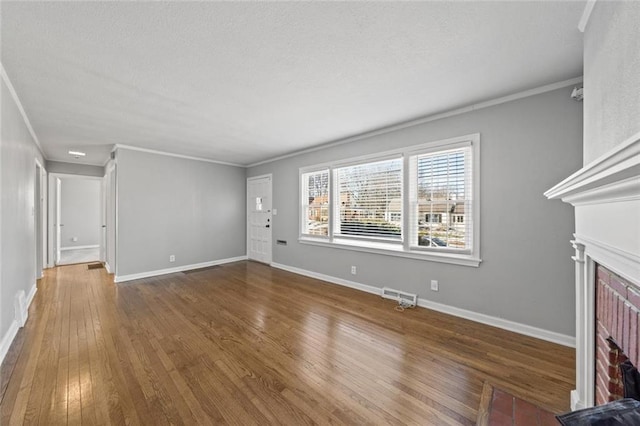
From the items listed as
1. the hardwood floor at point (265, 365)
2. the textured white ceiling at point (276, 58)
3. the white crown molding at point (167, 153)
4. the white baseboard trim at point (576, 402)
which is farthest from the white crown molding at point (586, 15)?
the white crown molding at point (167, 153)

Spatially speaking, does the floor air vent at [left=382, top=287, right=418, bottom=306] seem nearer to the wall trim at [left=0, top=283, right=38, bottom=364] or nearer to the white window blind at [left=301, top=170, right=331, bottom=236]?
the white window blind at [left=301, top=170, right=331, bottom=236]

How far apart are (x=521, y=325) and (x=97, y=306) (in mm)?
5133

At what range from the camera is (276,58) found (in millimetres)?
1944

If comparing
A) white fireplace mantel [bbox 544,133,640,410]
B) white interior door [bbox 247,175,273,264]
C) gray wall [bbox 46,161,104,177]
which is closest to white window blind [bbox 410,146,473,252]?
white fireplace mantel [bbox 544,133,640,410]

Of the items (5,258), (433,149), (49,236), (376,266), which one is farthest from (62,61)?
(49,236)

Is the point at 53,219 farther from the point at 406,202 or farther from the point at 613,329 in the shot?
the point at 613,329

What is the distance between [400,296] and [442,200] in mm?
1410

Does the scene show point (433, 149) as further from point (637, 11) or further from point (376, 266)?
point (637, 11)

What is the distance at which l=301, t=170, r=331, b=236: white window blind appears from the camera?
4629 millimetres

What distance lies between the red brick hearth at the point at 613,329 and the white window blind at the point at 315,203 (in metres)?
3.51

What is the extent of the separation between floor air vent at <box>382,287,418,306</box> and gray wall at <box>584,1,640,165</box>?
233cm

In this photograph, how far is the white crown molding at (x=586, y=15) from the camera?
142cm

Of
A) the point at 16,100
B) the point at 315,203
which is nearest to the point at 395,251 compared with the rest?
the point at 315,203

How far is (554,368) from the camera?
6.57 feet
